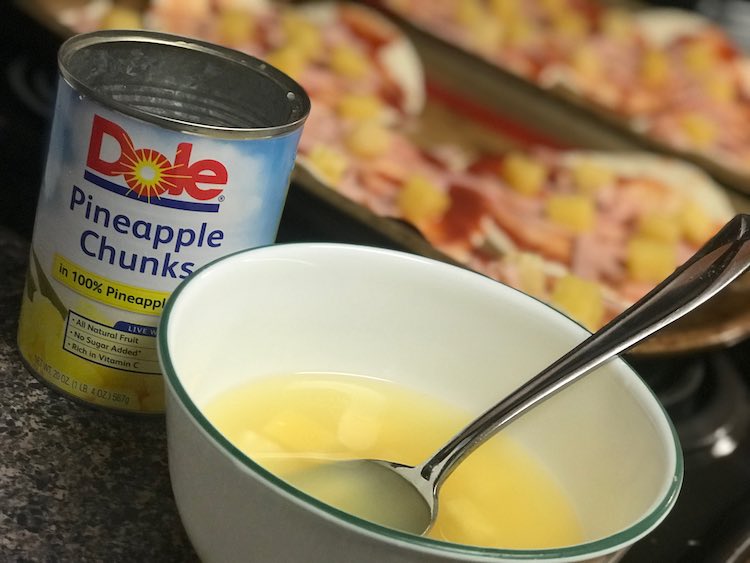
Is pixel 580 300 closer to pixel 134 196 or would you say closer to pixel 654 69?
pixel 134 196

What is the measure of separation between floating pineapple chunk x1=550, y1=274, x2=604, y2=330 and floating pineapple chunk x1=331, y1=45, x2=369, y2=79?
1.99 ft

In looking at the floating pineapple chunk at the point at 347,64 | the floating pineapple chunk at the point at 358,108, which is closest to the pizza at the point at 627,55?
the floating pineapple chunk at the point at 347,64

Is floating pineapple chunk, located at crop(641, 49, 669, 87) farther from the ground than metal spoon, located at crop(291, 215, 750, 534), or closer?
closer

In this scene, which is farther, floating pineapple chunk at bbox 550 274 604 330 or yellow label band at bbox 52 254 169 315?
floating pineapple chunk at bbox 550 274 604 330

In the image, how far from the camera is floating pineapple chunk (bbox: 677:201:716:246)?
1359mm

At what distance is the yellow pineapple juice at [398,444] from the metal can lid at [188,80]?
161 millimetres

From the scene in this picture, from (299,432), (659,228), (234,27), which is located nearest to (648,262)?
(659,228)

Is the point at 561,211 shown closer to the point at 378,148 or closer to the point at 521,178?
the point at 521,178

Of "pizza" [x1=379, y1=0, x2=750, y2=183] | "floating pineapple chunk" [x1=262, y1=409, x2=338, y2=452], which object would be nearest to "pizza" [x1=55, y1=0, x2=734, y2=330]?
"pizza" [x1=379, y1=0, x2=750, y2=183]

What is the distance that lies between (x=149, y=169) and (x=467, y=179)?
2.81 feet

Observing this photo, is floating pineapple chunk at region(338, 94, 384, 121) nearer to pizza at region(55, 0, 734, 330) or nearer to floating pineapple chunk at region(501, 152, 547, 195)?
pizza at region(55, 0, 734, 330)

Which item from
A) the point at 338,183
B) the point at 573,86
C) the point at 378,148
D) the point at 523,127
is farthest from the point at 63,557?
the point at 573,86

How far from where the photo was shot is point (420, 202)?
3.95 feet

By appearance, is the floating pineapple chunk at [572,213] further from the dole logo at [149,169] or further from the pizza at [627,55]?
the dole logo at [149,169]
